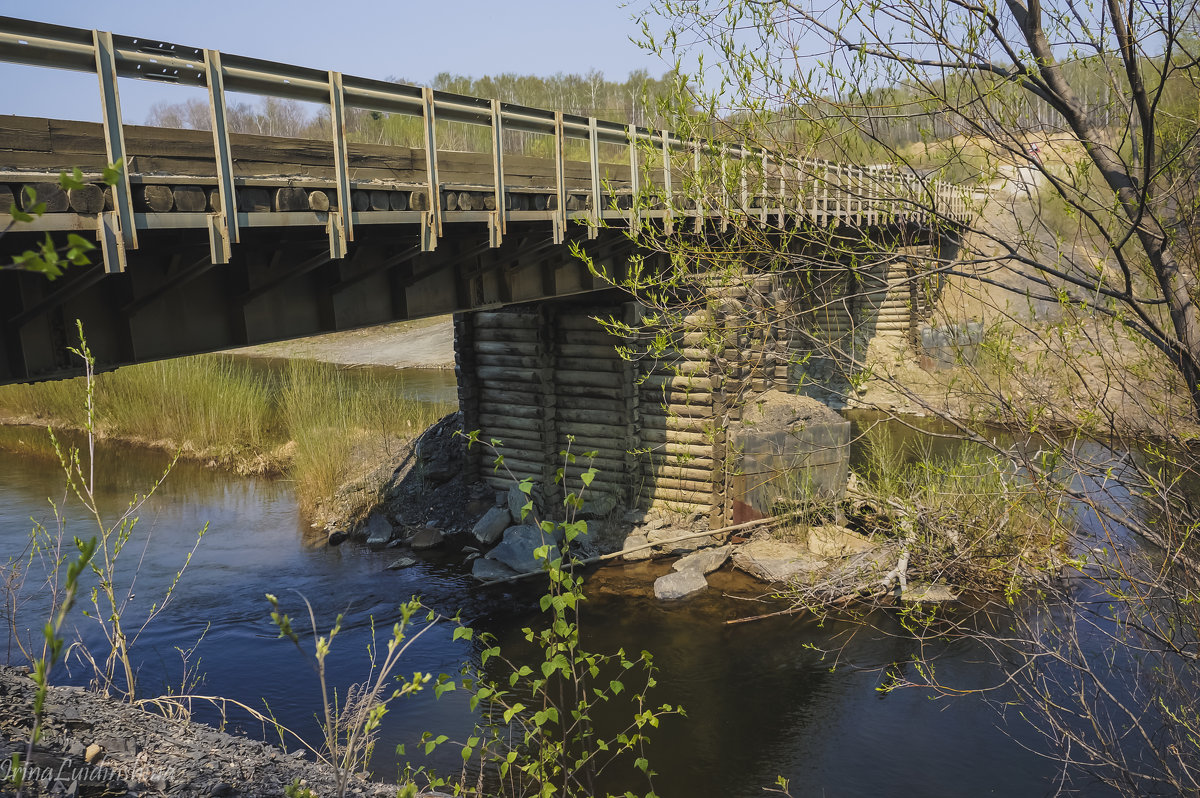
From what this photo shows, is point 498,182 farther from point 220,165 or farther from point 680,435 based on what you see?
point 680,435

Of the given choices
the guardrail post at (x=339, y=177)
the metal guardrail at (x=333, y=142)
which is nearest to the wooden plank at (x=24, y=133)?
the metal guardrail at (x=333, y=142)

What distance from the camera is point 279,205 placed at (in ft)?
23.9

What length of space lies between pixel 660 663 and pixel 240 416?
13620 millimetres

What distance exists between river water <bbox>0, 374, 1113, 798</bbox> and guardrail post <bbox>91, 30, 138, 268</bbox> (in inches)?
135

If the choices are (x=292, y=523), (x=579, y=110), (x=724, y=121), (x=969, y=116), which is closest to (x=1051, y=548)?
(x=969, y=116)

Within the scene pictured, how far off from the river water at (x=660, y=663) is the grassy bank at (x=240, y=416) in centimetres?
302

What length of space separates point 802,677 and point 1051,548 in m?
5.63

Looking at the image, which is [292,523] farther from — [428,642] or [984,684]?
[984,684]

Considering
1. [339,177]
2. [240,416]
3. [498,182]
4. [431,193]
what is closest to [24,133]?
[339,177]

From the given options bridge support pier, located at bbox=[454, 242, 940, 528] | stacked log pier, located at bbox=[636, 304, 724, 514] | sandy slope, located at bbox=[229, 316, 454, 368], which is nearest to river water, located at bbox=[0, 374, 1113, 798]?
stacked log pier, located at bbox=[636, 304, 724, 514]

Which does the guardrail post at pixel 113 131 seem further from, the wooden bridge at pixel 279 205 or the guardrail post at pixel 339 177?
the guardrail post at pixel 339 177

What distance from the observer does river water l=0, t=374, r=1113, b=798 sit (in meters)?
8.79

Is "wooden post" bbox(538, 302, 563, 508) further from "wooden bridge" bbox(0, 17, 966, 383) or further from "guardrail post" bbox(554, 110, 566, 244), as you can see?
"guardrail post" bbox(554, 110, 566, 244)

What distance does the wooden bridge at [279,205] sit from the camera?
19.2 feet
